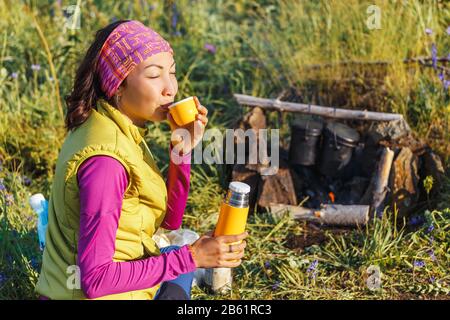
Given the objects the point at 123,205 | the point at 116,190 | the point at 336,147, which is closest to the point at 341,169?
the point at 336,147

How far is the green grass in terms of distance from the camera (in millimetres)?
3588

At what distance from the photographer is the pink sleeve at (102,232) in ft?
7.30

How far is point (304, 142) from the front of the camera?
439cm

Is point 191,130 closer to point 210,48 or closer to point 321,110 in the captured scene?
point 321,110

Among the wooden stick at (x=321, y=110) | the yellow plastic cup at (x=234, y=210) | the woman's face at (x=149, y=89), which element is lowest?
the wooden stick at (x=321, y=110)

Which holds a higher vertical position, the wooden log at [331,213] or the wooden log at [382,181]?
the wooden log at [382,181]

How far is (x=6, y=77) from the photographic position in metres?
5.30

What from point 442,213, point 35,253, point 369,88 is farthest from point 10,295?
point 369,88

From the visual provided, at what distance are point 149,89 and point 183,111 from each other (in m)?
0.16

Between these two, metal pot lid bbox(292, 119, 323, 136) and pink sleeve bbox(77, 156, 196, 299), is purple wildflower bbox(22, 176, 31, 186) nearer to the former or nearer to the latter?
metal pot lid bbox(292, 119, 323, 136)

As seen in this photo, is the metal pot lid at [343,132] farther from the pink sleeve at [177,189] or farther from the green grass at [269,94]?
the pink sleeve at [177,189]

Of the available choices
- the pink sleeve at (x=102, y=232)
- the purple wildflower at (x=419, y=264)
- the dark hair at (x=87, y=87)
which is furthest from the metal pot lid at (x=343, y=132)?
the pink sleeve at (x=102, y=232)

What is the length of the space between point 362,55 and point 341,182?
1.22 meters

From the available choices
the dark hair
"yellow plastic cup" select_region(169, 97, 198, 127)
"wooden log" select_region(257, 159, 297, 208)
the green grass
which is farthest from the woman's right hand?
"wooden log" select_region(257, 159, 297, 208)
